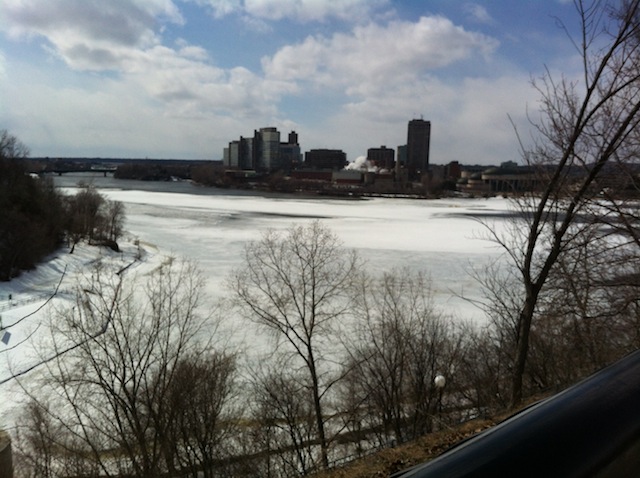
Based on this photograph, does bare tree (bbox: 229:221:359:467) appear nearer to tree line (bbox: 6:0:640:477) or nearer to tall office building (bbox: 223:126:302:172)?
tree line (bbox: 6:0:640:477)

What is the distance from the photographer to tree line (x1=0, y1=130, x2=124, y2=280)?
2554cm

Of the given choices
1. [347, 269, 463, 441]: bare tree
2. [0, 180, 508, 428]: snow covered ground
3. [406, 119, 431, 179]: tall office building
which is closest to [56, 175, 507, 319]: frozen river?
[0, 180, 508, 428]: snow covered ground

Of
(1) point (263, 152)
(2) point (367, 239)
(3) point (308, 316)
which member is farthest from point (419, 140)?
(3) point (308, 316)

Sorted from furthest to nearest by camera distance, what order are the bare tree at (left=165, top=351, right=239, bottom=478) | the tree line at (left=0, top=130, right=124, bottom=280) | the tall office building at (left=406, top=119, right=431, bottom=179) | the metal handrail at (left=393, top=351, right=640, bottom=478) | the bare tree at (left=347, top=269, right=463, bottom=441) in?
the tall office building at (left=406, top=119, right=431, bottom=179), the tree line at (left=0, top=130, right=124, bottom=280), the bare tree at (left=347, top=269, right=463, bottom=441), the bare tree at (left=165, top=351, right=239, bottom=478), the metal handrail at (left=393, top=351, right=640, bottom=478)

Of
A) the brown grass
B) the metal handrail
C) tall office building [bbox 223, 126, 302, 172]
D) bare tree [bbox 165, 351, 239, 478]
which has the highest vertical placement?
tall office building [bbox 223, 126, 302, 172]

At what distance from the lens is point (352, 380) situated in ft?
35.6

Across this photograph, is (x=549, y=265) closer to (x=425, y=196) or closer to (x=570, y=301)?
(x=570, y=301)

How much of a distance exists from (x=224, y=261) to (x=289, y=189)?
73.4 m

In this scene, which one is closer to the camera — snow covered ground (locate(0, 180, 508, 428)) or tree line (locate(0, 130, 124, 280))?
snow covered ground (locate(0, 180, 508, 428))

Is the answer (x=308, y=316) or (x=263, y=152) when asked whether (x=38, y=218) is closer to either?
(x=308, y=316)

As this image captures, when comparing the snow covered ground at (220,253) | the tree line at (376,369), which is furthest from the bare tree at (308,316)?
the snow covered ground at (220,253)

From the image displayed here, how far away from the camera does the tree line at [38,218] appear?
25536mm

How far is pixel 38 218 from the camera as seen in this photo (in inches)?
1200

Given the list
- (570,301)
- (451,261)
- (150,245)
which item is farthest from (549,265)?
(150,245)
